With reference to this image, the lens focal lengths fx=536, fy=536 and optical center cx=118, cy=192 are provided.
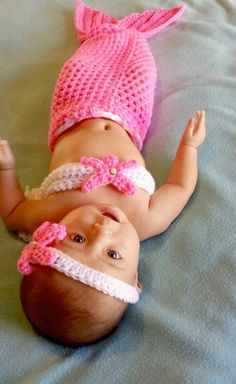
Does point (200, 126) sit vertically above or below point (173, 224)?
above

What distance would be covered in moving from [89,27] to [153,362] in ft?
2.75

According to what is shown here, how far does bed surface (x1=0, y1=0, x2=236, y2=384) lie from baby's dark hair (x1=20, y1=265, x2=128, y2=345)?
0.12ft

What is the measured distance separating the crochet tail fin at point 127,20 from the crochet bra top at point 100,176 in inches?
18.5

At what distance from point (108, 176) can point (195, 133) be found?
20 centimetres

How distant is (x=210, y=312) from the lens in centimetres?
80

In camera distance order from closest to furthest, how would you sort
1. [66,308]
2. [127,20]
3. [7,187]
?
1. [66,308]
2. [7,187]
3. [127,20]

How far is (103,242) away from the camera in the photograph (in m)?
0.78

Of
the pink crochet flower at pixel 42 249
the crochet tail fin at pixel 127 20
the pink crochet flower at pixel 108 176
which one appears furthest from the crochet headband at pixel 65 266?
the crochet tail fin at pixel 127 20

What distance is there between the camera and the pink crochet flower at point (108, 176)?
2.91 ft

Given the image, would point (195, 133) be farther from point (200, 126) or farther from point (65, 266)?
point (65, 266)

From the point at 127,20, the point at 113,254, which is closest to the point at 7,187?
the point at 113,254

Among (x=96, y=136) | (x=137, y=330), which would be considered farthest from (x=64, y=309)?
(x=96, y=136)

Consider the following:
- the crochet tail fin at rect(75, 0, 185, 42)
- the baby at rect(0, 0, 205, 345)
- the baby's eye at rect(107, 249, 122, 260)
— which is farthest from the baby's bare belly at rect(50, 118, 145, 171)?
the crochet tail fin at rect(75, 0, 185, 42)

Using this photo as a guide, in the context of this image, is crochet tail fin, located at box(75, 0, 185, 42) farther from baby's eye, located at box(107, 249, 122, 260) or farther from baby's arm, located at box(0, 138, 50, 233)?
baby's eye, located at box(107, 249, 122, 260)
